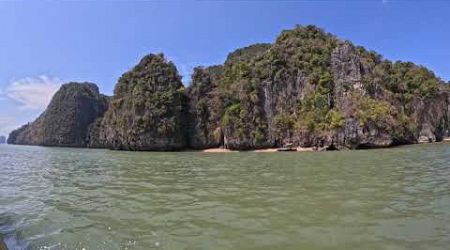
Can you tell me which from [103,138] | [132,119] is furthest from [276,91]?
[103,138]

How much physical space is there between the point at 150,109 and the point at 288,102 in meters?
21.1

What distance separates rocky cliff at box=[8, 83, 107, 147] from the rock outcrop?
133 ft

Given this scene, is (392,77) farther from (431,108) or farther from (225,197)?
(225,197)

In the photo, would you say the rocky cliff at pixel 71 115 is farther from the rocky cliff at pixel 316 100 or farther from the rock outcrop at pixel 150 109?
the rocky cliff at pixel 316 100

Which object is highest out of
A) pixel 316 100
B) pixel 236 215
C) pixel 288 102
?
pixel 288 102

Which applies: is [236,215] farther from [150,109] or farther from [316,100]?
[150,109]

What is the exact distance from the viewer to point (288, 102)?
5191 cm

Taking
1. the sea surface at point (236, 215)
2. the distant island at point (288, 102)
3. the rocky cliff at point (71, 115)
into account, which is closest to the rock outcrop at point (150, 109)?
the distant island at point (288, 102)

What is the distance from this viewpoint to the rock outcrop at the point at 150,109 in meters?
57.2

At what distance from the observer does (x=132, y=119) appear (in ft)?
198

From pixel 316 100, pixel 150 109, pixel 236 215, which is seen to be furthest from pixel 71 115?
pixel 236 215

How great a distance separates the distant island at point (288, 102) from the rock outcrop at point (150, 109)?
6.1 inches

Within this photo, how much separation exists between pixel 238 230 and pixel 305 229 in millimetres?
1187

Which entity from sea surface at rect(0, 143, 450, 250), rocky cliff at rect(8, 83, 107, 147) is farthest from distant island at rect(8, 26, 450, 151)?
rocky cliff at rect(8, 83, 107, 147)
